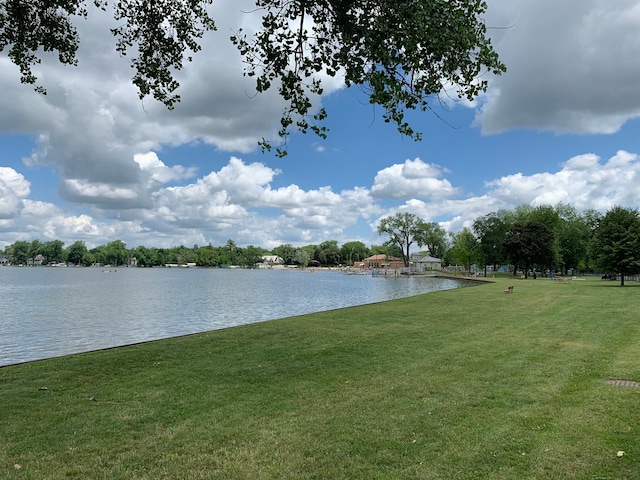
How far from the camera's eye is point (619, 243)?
3662 centimetres

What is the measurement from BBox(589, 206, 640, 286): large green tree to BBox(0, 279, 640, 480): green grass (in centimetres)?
Result: 2971

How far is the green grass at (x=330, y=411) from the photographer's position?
4476 millimetres

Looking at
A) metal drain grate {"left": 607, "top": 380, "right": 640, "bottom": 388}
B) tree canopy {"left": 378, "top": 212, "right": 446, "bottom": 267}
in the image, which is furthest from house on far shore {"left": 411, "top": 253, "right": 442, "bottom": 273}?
metal drain grate {"left": 607, "top": 380, "right": 640, "bottom": 388}

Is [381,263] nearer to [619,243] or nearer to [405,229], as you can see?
[405,229]

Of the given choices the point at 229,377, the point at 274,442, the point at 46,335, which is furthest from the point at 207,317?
the point at 274,442

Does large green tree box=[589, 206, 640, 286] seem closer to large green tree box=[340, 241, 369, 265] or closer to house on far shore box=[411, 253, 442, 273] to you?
house on far shore box=[411, 253, 442, 273]

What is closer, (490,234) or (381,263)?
(490,234)

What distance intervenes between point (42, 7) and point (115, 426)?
8.15m

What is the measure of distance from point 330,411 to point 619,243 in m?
38.9

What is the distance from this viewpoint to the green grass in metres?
4.48

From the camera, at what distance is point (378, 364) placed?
351 inches

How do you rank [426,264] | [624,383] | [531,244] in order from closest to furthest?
[624,383], [531,244], [426,264]

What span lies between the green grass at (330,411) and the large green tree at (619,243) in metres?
29.7

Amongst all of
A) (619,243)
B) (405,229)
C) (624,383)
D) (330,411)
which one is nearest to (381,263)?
(405,229)
